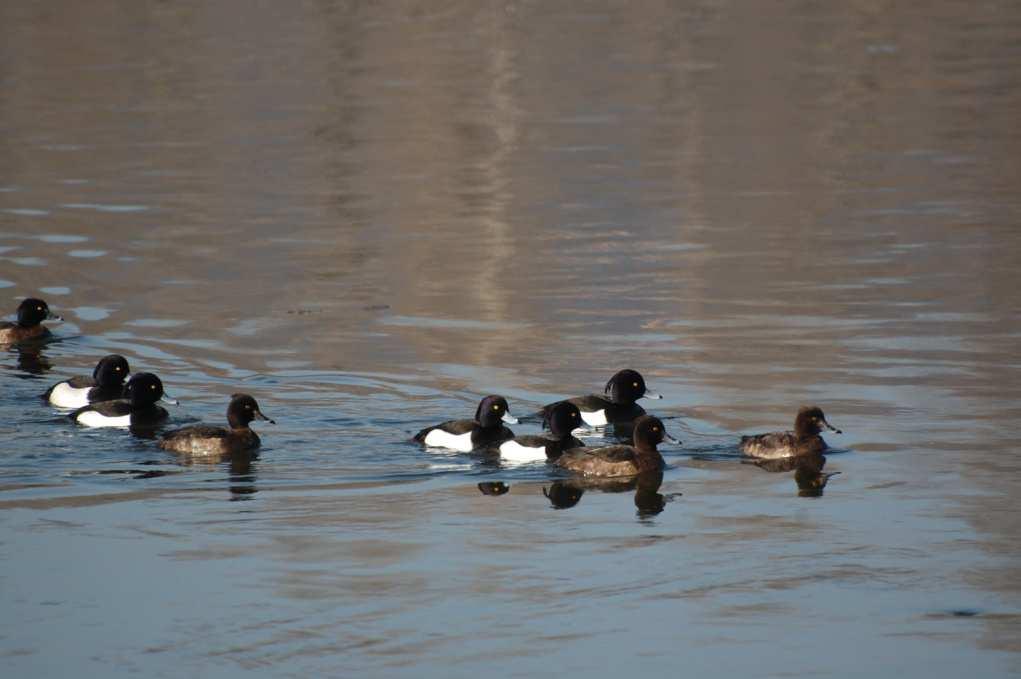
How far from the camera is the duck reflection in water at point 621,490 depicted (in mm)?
13352

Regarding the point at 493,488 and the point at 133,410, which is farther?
the point at 133,410

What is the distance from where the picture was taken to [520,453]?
48.5 ft

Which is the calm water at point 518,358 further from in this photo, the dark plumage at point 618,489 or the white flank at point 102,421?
Result: the white flank at point 102,421

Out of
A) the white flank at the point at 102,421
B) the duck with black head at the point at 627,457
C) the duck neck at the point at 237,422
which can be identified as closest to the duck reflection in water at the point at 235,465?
the duck neck at the point at 237,422

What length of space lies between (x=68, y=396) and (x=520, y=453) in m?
4.52

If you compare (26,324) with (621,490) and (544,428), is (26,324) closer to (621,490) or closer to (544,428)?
(544,428)

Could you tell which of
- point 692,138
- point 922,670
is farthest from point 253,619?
point 692,138

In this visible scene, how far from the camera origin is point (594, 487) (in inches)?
554

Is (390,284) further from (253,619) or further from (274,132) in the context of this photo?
(274,132)

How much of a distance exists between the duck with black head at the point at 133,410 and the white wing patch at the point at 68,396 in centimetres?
54

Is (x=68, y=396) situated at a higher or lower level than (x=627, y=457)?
higher

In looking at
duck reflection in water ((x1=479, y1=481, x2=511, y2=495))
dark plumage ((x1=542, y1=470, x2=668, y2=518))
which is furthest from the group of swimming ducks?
duck reflection in water ((x1=479, y1=481, x2=511, y2=495))

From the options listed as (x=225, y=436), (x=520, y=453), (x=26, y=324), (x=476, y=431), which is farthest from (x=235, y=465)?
(x=26, y=324)

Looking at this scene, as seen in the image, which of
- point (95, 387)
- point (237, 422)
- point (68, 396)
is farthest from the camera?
point (95, 387)
